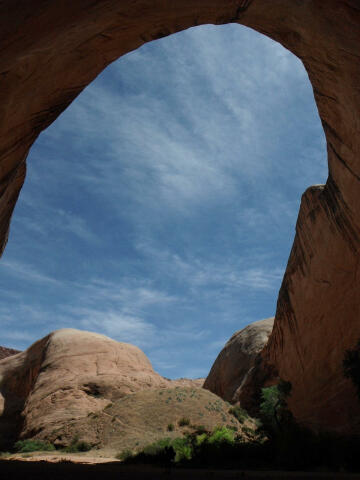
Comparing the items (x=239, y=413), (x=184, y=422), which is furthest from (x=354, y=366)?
(x=239, y=413)

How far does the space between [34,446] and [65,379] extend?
9.11 meters

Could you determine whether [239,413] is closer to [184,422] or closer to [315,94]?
[184,422]

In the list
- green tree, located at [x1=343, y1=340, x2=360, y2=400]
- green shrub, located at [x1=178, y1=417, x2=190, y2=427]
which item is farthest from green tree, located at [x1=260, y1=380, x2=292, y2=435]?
green shrub, located at [x1=178, y1=417, x2=190, y2=427]

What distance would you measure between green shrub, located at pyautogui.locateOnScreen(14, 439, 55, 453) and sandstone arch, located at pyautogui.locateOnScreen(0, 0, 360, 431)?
16675 mm

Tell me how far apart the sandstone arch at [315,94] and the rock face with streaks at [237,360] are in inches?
586

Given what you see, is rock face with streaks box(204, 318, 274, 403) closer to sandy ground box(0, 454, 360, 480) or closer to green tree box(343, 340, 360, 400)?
green tree box(343, 340, 360, 400)

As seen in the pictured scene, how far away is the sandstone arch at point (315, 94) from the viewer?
7.81 meters

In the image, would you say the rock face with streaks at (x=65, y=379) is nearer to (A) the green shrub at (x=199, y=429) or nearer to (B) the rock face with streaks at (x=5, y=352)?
(A) the green shrub at (x=199, y=429)

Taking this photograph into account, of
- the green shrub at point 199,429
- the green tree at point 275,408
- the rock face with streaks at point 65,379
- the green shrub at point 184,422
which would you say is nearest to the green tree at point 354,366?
the green tree at point 275,408

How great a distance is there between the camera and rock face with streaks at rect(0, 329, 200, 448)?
93.0 feet

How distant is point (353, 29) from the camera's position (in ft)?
33.0

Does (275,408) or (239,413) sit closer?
(275,408)

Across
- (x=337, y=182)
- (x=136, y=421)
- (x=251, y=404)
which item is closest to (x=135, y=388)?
(x=136, y=421)

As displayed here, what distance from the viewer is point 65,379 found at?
31.9 metres
